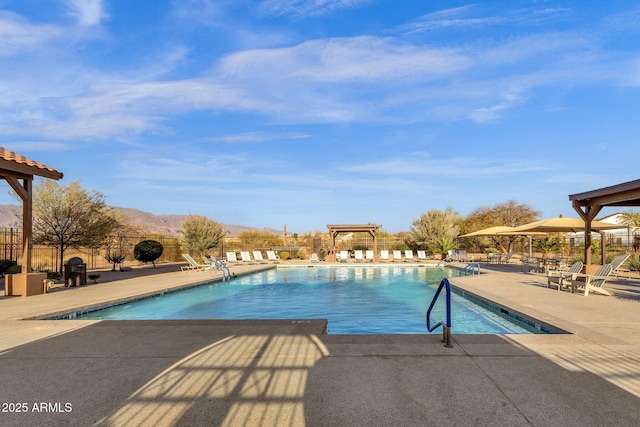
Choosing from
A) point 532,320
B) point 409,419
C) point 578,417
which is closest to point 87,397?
point 409,419

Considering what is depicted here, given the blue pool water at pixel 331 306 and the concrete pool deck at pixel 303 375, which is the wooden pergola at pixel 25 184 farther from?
the concrete pool deck at pixel 303 375

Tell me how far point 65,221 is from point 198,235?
1066 cm

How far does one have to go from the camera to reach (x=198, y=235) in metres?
23.6

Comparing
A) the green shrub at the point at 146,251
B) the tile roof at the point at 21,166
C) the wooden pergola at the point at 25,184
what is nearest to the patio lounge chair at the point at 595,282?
the wooden pergola at the point at 25,184

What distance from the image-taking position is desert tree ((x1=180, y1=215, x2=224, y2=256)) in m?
23.5

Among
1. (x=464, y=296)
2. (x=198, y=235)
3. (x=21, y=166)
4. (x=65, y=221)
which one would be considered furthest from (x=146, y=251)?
(x=464, y=296)

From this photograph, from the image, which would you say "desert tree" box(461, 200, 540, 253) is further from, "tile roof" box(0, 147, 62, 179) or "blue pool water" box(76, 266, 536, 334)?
"tile roof" box(0, 147, 62, 179)

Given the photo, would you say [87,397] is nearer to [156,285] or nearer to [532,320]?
[532,320]

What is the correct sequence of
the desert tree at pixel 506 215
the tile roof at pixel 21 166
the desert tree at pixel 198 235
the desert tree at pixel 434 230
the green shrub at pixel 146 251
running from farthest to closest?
the desert tree at pixel 506 215
the desert tree at pixel 434 230
the desert tree at pixel 198 235
the green shrub at pixel 146 251
the tile roof at pixel 21 166

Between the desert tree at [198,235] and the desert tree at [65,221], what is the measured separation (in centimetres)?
1000

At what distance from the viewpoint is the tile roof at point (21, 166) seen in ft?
25.9

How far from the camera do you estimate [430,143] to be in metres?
25.4

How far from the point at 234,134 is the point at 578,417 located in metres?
25.0

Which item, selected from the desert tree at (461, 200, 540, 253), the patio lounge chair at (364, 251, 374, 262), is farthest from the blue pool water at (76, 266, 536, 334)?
the desert tree at (461, 200, 540, 253)
